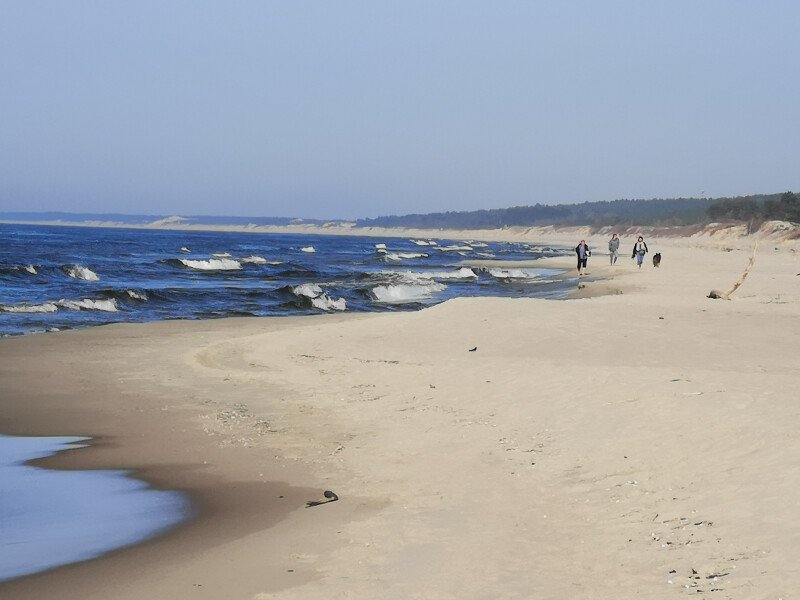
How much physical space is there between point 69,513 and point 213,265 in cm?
5209

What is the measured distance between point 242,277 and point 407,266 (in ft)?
56.1

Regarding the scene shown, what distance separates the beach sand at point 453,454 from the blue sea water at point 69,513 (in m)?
0.27

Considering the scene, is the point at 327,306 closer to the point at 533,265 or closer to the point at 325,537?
the point at 325,537

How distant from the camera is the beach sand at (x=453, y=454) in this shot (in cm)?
596

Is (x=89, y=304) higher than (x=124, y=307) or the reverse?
higher

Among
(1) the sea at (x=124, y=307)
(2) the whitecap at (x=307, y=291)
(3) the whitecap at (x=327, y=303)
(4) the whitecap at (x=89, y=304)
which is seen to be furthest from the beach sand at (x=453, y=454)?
(2) the whitecap at (x=307, y=291)

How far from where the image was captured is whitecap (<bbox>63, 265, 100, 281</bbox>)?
42153mm

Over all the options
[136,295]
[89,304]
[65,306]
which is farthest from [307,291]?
[65,306]

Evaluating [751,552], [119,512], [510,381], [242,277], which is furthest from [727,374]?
[242,277]

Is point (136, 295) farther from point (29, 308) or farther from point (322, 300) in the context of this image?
point (322, 300)

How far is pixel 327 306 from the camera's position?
101 feet

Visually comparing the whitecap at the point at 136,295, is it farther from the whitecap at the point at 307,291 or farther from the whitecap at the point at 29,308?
the whitecap at the point at 307,291

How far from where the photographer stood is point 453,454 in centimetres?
944

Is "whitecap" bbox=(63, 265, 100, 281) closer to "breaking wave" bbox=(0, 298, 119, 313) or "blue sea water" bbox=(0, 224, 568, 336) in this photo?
"blue sea water" bbox=(0, 224, 568, 336)
